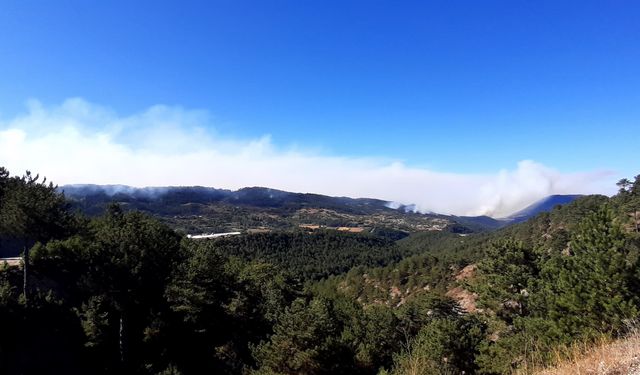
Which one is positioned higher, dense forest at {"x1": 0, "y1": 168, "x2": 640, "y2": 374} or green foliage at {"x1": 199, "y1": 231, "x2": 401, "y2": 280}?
dense forest at {"x1": 0, "y1": 168, "x2": 640, "y2": 374}

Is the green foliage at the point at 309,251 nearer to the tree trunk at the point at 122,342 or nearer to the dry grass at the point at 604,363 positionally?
the tree trunk at the point at 122,342

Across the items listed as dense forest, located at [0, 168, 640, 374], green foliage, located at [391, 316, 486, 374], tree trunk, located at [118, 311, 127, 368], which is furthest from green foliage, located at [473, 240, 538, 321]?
tree trunk, located at [118, 311, 127, 368]

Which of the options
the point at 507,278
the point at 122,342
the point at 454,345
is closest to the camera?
the point at 507,278

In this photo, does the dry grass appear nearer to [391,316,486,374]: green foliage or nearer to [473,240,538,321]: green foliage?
[473,240,538,321]: green foliage

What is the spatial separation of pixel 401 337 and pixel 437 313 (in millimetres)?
5376

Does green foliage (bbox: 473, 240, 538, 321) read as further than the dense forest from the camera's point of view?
Yes

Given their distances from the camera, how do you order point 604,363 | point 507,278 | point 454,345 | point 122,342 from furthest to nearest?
point 454,345 → point 122,342 → point 507,278 → point 604,363

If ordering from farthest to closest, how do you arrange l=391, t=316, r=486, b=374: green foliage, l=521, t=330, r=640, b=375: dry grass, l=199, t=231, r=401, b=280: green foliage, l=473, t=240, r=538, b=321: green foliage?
l=199, t=231, r=401, b=280: green foliage, l=391, t=316, r=486, b=374: green foliage, l=473, t=240, r=538, b=321: green foliage, l=521, t=330, r=640, b=375: dry grass

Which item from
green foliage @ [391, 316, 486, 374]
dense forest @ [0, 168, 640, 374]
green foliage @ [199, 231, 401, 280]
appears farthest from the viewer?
green foliage @ [199, 231, 401, 280]

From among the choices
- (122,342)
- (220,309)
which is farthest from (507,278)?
(122,342)

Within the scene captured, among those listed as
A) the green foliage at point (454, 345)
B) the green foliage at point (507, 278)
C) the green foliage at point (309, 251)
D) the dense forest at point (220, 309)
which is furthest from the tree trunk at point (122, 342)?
the green foliage at point (309, 251)

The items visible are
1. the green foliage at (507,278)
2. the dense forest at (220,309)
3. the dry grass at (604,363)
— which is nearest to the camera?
the dry grass at (604,363)

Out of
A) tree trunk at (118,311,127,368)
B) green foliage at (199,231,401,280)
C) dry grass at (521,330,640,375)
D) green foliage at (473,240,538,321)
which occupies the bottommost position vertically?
green foliage at (199,231,401,280)

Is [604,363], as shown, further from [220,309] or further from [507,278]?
[220,309]
